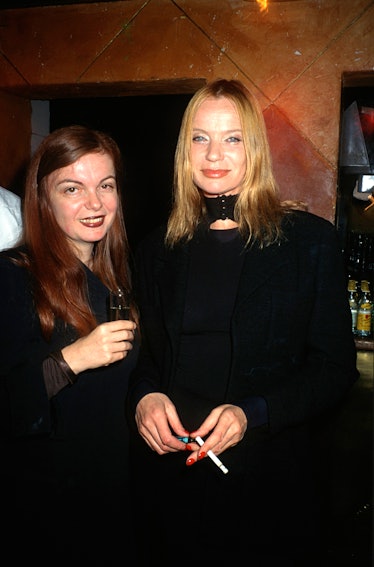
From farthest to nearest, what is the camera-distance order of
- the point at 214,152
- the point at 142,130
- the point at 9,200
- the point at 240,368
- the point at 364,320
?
the point at 142,130
the point at 364,320
the point at 9,200
the point at 214,152
the point at 240,368

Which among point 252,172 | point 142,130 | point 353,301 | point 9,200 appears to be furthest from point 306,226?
point 142,130

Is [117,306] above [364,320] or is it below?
above

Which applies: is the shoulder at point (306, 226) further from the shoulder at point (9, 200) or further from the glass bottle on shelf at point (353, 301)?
the glass bottle on shelf at point (353, 301)

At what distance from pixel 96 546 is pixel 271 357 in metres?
1.02

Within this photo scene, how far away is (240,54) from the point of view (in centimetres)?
324

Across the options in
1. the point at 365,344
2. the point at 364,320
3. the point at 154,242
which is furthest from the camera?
the point at 364,320

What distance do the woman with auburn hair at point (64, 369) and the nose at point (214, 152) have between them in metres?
0.47

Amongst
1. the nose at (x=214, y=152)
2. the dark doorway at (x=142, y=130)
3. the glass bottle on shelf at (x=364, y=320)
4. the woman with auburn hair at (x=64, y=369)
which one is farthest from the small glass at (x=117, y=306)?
the dark doorway at (x=142, y=130)

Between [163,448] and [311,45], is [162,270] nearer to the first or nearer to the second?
[163,448]

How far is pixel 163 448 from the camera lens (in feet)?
5.12

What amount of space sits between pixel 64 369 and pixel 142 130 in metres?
3.61

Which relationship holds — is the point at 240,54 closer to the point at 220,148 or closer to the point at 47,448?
the point at 220,148

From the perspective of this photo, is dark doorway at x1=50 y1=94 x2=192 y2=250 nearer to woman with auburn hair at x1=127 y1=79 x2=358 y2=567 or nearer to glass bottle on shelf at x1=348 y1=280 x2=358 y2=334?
glass bottle on shelf at x1=348 y1=280 x2=358 y2=334

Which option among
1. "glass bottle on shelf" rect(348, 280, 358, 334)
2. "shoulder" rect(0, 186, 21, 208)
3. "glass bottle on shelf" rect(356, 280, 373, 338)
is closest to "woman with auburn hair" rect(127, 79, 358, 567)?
"shoulder" rect(0, 186, 21, 208)
